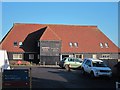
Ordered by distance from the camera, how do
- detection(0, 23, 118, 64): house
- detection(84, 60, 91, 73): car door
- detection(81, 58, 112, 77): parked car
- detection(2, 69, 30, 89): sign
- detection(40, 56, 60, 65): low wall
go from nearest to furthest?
detection(2, 69, 30, 89): sign < detection(81, 58, 112, 77): parked car < detection(84, 60, 91, 73): car door < detection(40, 56, 60, 65): low wall < detection(0, 23, 118, 64): house

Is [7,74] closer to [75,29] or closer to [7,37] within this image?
[7,37]

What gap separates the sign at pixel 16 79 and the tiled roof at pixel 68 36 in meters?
44.1

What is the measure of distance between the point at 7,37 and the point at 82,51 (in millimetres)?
16103

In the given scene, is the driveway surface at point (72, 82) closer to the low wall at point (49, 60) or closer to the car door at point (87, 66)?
the car door at point (87, 66)

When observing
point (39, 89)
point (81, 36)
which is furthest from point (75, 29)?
point (39, 89)

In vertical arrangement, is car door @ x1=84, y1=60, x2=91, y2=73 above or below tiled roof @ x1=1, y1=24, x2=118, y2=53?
below

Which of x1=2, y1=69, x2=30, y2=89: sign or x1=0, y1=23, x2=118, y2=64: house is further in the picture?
x1=0, y1=23, x2=118, y2=64: house

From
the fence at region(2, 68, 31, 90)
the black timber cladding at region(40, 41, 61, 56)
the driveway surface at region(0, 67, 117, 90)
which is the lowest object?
the driveway surface at region(0, 67, 117, 90)

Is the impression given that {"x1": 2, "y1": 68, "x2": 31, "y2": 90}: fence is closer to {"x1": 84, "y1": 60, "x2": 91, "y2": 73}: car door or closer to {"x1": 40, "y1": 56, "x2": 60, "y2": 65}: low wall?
{"x1": 84, "y1": 60, "x2": 91, "y2": 73}: car door

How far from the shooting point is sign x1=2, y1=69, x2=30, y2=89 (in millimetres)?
16469

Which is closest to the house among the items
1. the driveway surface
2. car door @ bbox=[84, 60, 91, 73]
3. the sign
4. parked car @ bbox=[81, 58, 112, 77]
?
car door @ bbox=[84, 60, 91, 73]

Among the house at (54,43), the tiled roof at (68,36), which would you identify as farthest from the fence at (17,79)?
the tiled roof at (68,36)

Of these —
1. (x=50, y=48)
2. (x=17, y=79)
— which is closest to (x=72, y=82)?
(x=17, y=79)

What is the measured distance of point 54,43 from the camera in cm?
6091
